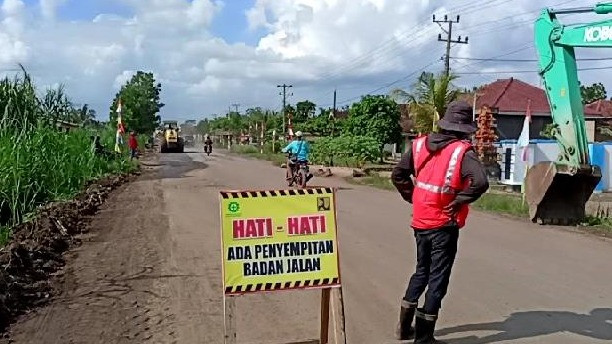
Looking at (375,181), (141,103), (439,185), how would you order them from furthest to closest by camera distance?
(141,103) → (375,181) → (439,185)

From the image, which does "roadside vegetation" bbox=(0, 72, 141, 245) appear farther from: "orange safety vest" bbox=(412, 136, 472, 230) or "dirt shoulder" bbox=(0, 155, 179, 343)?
"orange safety vest" bbox=(412, 136, 472, 230)

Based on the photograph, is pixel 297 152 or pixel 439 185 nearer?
pixel 439 185

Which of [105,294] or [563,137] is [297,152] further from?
[105,294]

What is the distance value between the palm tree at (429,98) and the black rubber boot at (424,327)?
81.7 feet

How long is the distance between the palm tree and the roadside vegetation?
14.4 meters

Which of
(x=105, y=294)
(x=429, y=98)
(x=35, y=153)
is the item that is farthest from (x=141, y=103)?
(x=105, y=294)

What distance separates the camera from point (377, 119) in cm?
4556

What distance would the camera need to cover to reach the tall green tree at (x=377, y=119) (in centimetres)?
4531

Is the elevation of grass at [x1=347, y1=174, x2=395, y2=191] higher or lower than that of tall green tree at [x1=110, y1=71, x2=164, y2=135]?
lower

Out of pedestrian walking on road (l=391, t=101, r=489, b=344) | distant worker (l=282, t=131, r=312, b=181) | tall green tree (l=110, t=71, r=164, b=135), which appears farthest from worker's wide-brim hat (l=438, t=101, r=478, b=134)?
tall green tree (l=110, t=71, r=164, b=135)

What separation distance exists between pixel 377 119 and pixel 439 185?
39.9m

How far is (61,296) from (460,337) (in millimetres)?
4155

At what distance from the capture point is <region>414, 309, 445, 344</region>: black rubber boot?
5945 millimetres

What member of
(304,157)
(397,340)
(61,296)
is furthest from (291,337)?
(304,157)
